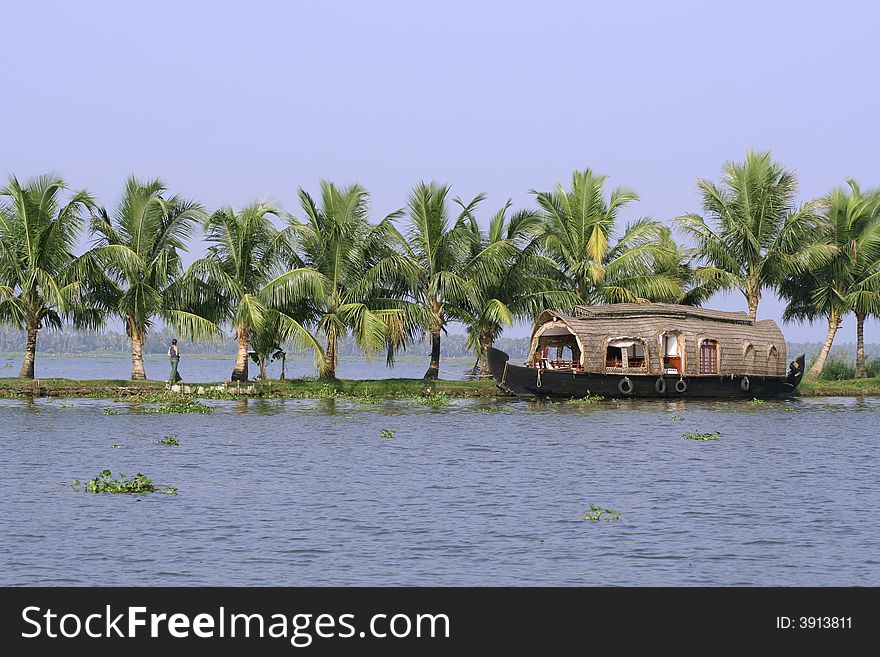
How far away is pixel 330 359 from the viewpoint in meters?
47.7

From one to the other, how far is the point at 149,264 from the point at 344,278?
26.8ft

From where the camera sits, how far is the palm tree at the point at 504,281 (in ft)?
159

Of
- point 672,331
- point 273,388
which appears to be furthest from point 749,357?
point 273,388

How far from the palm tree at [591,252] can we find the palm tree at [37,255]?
2105 centimetres

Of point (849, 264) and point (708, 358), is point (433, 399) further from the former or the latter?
point (849, 264)

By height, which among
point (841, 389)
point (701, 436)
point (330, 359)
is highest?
point (330, 359)

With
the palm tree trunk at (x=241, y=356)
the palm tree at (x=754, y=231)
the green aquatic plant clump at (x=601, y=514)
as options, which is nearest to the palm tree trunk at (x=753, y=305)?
the palm tree at (x=754, y=231)

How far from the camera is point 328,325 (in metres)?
45.8

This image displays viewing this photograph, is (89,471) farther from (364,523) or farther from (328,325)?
(328,325)

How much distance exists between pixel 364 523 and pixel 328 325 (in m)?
27.5

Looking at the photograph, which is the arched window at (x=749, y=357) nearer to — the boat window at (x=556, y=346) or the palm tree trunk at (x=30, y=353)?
the boat window at (x=556, y=346)

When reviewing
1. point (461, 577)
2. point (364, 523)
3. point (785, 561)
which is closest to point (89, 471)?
point (364, 523)

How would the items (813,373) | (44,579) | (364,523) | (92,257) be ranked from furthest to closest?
(813,373) → (92,257) → (364,523) → (44,579)

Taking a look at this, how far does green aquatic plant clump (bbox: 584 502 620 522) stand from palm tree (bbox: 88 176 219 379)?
89.5ft
